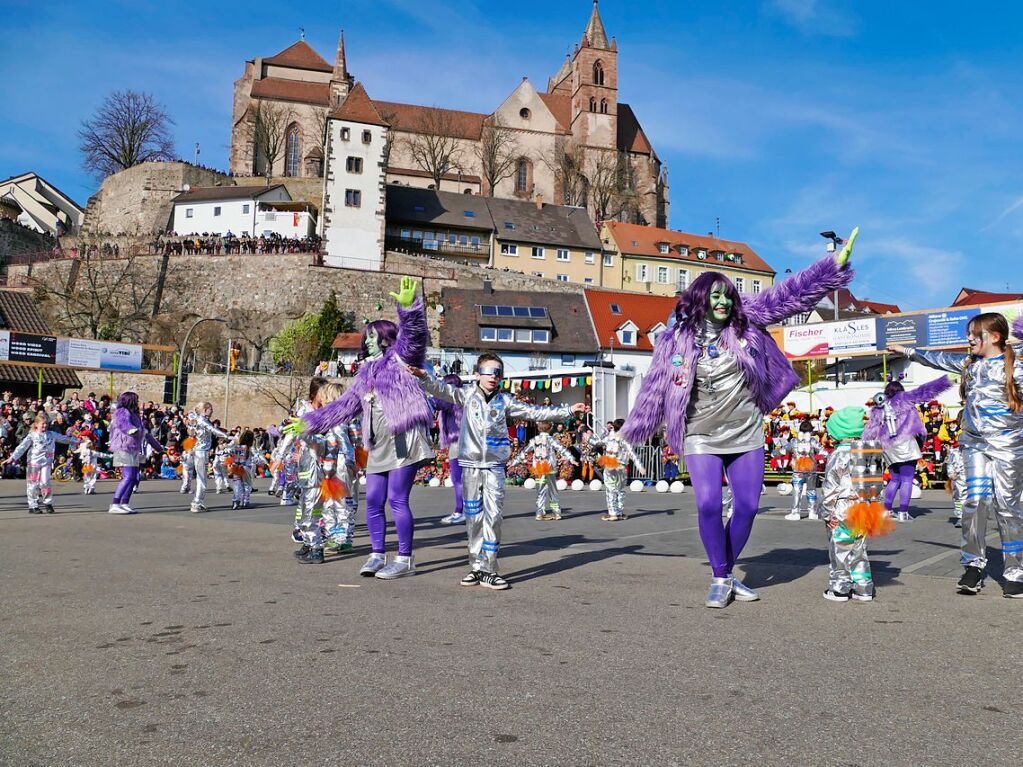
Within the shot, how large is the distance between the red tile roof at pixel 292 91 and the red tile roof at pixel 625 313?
48.8 meters

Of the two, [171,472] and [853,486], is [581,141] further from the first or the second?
[853,486]

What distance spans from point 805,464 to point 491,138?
3464 inches

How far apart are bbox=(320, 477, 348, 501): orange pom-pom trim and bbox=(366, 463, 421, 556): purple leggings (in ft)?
2.90

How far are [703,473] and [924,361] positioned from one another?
2.64 m

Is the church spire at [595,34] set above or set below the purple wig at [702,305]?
above

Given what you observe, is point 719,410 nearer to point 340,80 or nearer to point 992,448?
point 992,448

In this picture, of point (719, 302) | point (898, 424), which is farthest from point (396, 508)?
point (898, 424)

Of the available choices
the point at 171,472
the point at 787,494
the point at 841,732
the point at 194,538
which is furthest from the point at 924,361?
the point at 171,472

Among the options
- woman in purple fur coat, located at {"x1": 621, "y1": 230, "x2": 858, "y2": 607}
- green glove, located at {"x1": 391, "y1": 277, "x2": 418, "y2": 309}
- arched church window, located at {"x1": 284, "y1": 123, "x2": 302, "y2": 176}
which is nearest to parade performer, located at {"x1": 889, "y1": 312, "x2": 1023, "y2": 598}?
woman in purple fur coat, located at {"x1": 621, "y1": 230, "x2": 858, "y2": 607}

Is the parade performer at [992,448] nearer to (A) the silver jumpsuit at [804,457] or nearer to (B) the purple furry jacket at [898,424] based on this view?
(B) the purple furry jacket at [898,424]

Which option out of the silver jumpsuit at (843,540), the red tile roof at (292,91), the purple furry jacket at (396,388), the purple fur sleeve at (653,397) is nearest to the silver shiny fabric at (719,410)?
the purple fur sleeve at (653,397)

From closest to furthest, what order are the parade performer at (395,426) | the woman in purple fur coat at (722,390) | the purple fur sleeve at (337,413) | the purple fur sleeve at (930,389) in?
1. the woman in purple fur coat at (722,390)
2. the parade performer at (395,426)
3. the purple fur sleeve at (337,413)
4. the purple fur sleeve at (930,389)

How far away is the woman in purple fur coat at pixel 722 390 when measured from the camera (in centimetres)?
620

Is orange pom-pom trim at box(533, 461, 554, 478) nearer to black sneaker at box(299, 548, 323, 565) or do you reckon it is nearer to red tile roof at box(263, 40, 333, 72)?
black sneaker at box(299, 548, 323, 565)
